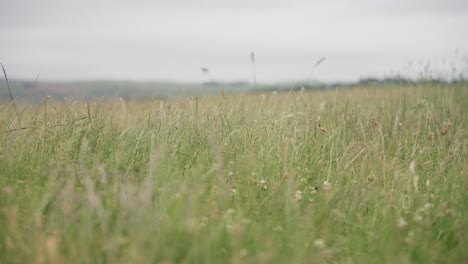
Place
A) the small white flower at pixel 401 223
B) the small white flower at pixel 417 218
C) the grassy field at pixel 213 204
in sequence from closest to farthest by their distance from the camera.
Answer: the grassy field at pixel 213 204, the small white flower at pixel 401 223, the small white flower at pixel 417 218

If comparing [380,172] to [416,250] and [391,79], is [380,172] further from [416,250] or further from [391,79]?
[391,79]

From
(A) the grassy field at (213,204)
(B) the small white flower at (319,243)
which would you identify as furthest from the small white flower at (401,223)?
(B) the small white flower at (319,243)

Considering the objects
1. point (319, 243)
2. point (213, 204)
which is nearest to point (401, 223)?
point (319, 243)

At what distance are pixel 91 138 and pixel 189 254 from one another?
75.1 inches

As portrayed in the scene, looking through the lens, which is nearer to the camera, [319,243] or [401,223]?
[319,243]

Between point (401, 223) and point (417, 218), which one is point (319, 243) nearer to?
point (401, 223)

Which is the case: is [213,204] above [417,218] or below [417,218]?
above

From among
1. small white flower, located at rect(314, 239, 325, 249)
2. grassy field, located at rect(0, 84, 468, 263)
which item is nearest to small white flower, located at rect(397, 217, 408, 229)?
grassy field, located at rect(0, 84, 468, 263)

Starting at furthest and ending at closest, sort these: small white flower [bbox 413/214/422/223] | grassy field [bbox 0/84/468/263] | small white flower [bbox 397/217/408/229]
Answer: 1. small white flower [bbox 413/214/422/223]
2. small white flower [bbox 397/217/408/229]
3. grassy field [bbox 0/84/468/263]

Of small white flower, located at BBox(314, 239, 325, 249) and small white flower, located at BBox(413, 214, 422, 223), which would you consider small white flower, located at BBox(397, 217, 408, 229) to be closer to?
small white flower, located at BBox(413, 214, 422, 223)

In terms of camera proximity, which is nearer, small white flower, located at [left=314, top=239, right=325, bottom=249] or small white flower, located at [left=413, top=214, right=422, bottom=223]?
small white flower, located at [left=314, top=239, right=325, bottom=249]

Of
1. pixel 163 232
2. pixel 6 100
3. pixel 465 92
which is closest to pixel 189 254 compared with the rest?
pixel 163 232

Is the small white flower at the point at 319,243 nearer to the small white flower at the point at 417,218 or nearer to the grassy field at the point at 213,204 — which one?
the grassy field at the point at 213,204

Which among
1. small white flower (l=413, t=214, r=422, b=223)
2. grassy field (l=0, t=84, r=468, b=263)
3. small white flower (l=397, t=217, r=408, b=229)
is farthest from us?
small white flower (l=413, t=214, r=422, b=223)
